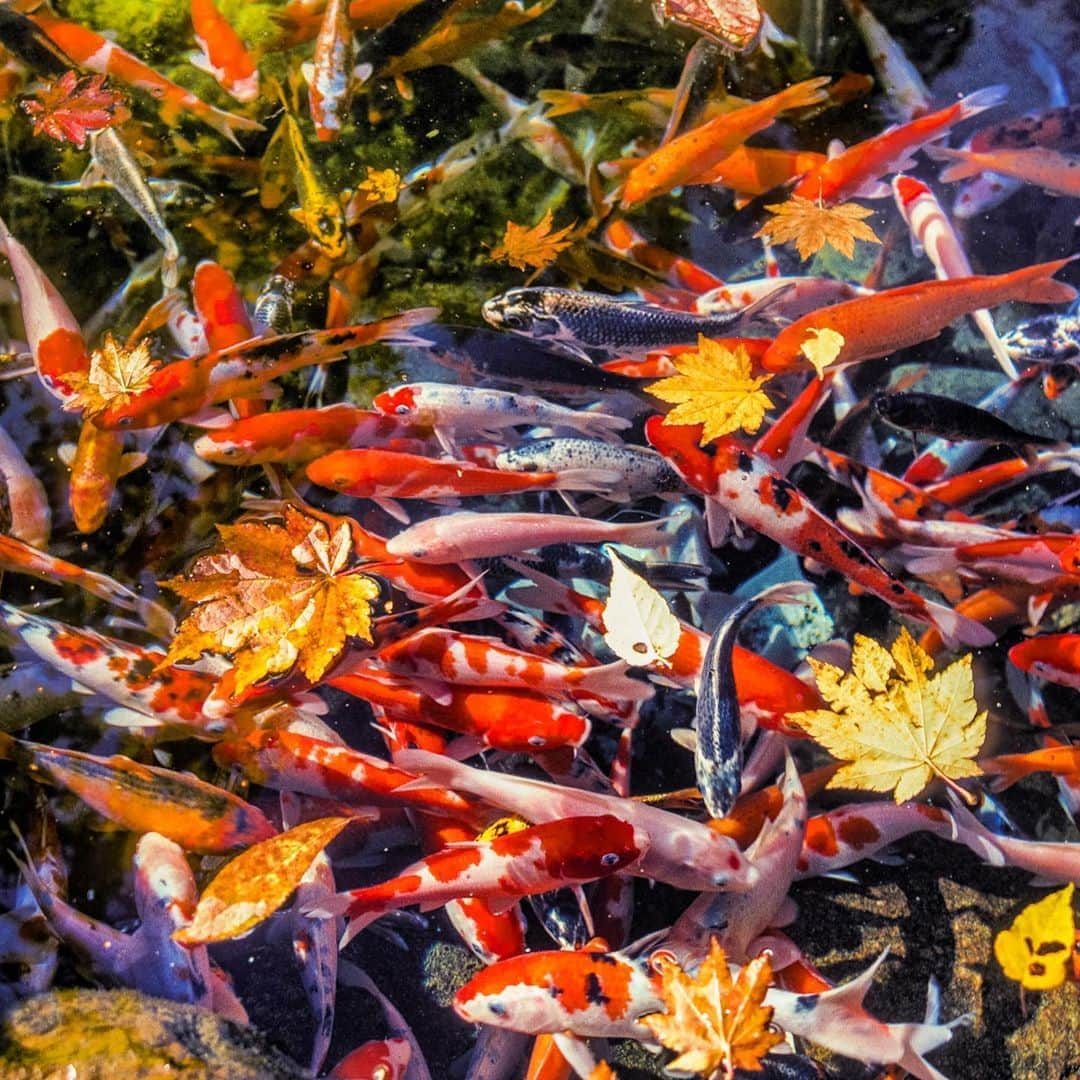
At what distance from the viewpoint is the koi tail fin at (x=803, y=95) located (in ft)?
8.54

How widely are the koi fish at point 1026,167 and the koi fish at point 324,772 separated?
230 centimetres

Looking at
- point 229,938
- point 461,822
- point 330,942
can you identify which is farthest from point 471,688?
point 229,938

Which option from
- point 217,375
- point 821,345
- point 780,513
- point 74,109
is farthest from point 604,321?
point 74,109

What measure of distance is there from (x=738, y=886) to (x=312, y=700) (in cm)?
113

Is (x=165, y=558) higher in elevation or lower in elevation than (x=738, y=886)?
higher

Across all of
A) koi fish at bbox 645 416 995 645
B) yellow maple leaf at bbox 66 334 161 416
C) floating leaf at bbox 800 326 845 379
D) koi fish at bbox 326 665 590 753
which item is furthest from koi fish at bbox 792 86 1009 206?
yellow maple leaf at bbox 66 334 161 416

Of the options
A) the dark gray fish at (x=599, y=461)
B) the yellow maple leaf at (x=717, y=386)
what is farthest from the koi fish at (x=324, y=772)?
the yellow maple leaf at (x=717, y=386)

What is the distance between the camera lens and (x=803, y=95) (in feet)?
8.58

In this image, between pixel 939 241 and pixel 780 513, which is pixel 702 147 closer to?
pixel 939 241

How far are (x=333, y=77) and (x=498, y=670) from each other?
191 cm

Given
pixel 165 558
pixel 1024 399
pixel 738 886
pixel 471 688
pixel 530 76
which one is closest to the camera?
pixel 738 886

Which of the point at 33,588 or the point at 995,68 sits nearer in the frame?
the point at 33,588

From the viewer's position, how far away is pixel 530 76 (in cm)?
274

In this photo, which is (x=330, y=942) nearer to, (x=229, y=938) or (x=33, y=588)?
(x=229, y=938)
